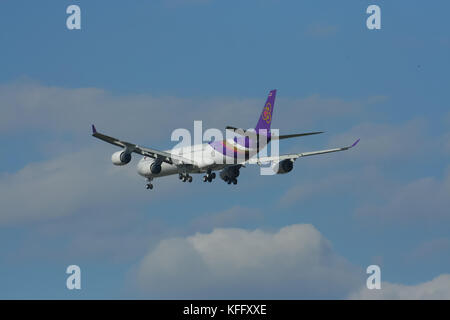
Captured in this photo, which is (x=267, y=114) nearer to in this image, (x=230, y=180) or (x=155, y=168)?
(x=230, y=180)

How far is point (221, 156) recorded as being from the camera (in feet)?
324

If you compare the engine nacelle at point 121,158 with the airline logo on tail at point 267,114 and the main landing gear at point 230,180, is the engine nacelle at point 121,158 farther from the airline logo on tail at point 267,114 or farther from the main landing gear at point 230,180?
the airline logo on tail at point 267,114

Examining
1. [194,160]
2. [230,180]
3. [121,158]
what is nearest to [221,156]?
[194,160]

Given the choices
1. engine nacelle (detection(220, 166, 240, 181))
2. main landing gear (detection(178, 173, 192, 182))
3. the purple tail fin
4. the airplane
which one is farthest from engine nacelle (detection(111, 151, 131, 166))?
the purple tail fin

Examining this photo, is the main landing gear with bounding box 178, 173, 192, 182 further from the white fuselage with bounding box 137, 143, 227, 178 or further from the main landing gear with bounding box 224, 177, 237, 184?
the main landing gear with bounding box 224, 177, 237, 184

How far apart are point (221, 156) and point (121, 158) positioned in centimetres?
935

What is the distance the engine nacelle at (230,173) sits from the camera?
103 metres

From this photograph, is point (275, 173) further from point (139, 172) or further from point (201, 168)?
point (139, 172)

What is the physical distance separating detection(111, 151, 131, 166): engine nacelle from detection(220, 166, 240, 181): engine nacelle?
10.6 meters

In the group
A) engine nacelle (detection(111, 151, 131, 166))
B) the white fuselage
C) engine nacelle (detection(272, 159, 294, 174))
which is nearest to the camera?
engine nacelle (detection(111, 151, 131, 166))

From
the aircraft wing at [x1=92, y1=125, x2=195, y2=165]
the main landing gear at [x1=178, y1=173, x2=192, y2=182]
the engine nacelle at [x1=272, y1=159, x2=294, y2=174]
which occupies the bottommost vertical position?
the main landing gear at [x1=178, y1=173, x2=192, y2=182]

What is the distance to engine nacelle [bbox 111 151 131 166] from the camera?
9779 centimetres
